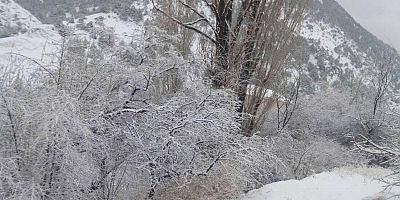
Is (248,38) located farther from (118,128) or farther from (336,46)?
(336,46)

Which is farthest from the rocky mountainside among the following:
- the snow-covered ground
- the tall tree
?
the snow-covered ground

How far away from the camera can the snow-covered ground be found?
1044 centimetres

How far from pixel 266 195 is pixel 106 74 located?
14.0 ft

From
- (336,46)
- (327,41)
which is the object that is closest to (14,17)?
(327,41)

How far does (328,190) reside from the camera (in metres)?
11.1

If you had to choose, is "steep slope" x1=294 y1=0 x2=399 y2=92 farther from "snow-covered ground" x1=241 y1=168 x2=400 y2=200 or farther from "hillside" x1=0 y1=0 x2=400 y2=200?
"hillside" x1=0 y1=0 x2=400 y2=200

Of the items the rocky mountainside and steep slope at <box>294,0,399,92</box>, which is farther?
steep slope at <box>294,0,399,92</box>

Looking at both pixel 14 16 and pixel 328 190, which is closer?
pixel 328 190

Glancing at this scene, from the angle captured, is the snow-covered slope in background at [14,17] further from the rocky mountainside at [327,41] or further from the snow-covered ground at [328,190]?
the snow-covered ground at [328,190]

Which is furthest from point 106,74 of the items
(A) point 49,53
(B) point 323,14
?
(B) point 323,14

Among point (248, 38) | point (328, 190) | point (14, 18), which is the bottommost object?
point (14, 18)

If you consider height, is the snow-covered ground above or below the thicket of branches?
below

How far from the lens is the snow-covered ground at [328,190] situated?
10.4 m

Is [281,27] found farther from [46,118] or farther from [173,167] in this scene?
[46,118]
